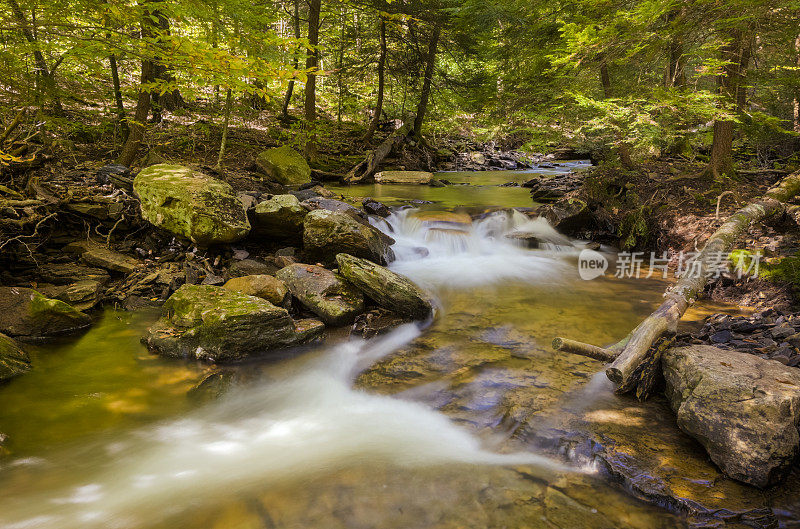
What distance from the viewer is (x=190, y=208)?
6031 millimetres

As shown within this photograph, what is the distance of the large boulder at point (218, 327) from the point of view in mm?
4559

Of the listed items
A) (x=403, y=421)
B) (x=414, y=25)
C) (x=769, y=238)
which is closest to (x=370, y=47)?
(x=414, y=25)

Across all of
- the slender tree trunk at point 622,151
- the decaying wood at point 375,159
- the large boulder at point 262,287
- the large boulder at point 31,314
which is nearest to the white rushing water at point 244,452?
the large boulder at point 262,287

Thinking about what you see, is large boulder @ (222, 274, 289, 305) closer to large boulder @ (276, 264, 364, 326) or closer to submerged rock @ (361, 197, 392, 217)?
large boulder @ (276, 264, 364, 326)

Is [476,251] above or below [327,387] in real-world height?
above

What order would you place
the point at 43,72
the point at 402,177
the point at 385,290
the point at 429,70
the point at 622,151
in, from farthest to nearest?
1. the point at 429,70
2. the point at 402,177
3. the point at 622,151
4. the point at 43,72
5. the point at 385,290

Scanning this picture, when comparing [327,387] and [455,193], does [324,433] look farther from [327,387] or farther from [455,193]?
[455,193]

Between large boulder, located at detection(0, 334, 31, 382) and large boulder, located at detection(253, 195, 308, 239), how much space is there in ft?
11.5

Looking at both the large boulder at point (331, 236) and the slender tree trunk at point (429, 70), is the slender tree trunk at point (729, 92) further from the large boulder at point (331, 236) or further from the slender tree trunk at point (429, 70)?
the slender tree trunk at point (429, 70)

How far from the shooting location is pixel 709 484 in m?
2.75

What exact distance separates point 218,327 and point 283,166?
7.92m

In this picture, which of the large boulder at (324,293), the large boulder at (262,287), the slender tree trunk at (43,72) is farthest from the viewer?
the slender tree trunk at (43,72)

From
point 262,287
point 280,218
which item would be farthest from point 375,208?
point 262,287

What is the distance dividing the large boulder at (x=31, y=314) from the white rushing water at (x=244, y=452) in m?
2.21
